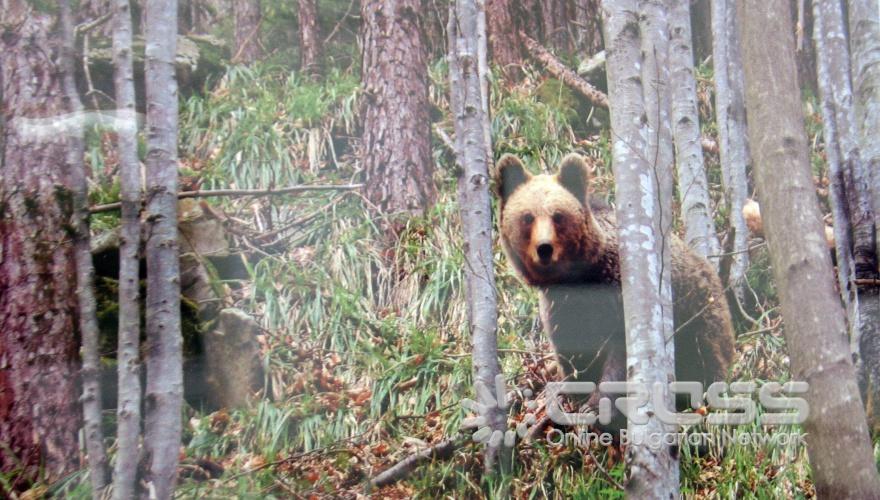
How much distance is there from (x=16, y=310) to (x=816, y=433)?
3090 millimetres

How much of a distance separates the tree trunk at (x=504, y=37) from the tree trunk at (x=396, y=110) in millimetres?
431

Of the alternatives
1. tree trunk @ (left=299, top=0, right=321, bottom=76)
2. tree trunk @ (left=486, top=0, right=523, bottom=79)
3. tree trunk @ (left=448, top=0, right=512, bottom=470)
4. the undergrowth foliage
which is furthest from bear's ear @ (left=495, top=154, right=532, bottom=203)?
tree trunk @ (left=299, top=0, right=321, bottom=76)

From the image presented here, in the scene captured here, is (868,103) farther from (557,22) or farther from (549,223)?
(557,22)

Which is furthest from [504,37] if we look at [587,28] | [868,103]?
[868,103]

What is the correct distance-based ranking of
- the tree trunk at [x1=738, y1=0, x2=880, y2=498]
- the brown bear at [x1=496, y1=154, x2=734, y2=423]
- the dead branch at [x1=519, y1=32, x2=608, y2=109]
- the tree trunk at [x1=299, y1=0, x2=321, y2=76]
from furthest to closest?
the tree trunk at [x1=299, y1=0, x2=321, y2=76] → the dead branch at [x1=519, y1=32, x2=608, y2=109] → the brown bear at [x1=496, y1=154, x2=734, y2=423] → the tree trunk at [x1=738, y1=0, x2=880, y2=498]

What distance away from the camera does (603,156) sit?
457 cm

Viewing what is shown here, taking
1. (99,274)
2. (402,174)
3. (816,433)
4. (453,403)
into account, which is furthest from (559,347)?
(99,274)

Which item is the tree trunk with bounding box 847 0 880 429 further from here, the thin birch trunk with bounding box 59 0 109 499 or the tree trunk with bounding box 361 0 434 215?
the thin birch trunk with bounding box 59 0 109 499

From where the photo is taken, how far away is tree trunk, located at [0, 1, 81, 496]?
3498 millimetres

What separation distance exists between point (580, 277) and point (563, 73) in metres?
1.92

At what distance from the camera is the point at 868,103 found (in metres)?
3.43

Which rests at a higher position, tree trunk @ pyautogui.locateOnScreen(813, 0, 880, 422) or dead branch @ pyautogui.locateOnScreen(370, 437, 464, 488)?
tree trunk @ pyautogui.locateOnScreen(813, 0, 880, 422)

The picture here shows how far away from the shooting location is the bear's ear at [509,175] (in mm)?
3744

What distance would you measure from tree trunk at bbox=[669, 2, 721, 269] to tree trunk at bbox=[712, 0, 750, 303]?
12 centimetres
